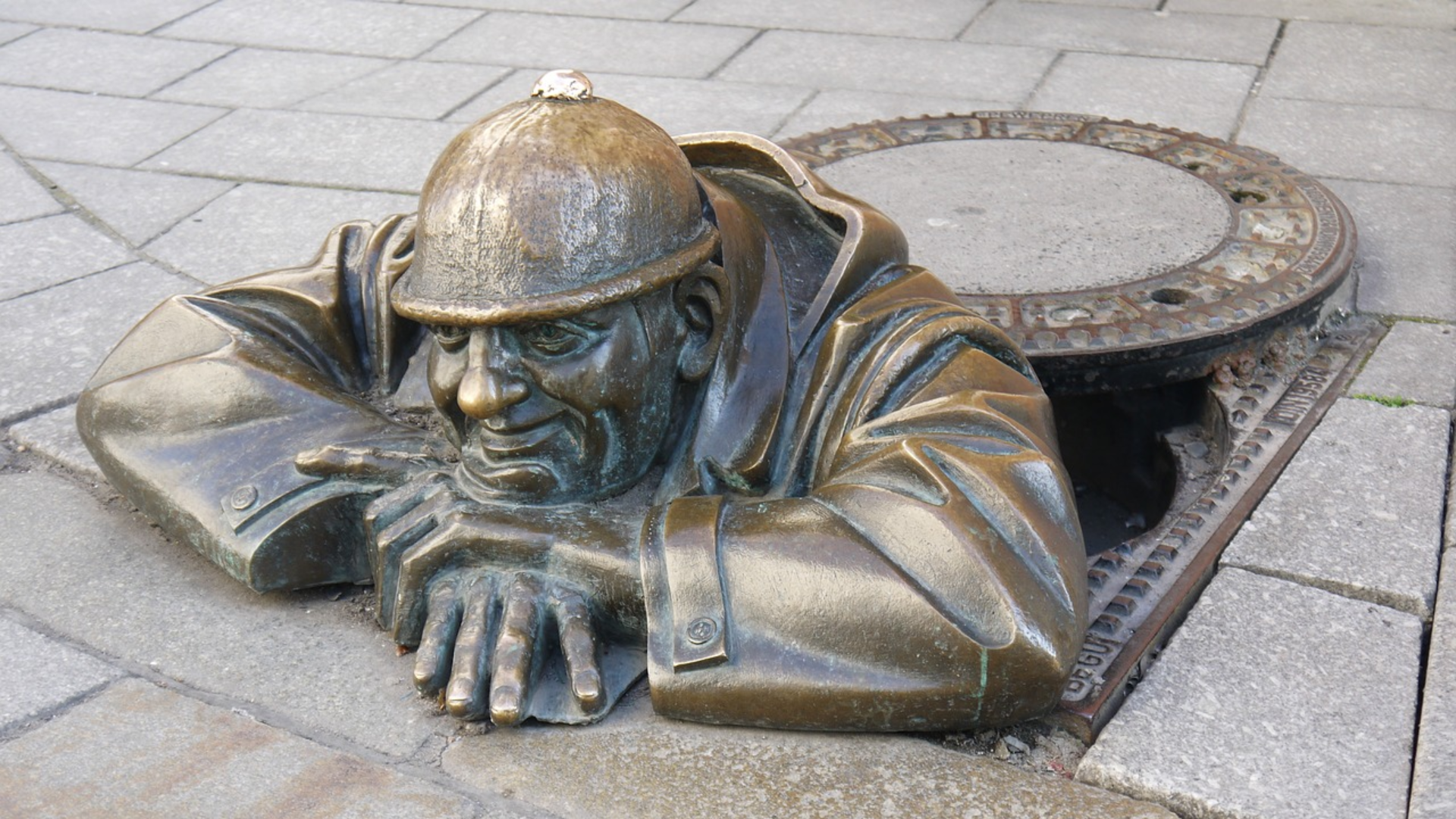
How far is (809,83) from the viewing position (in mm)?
5277

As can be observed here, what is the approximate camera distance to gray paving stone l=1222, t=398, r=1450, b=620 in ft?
8.44

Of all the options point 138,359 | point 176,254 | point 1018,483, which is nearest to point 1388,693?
point 1018,483

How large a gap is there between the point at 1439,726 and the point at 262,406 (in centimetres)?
190

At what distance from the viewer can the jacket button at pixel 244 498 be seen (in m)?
2.48

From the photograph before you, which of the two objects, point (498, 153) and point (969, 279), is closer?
point (498, 153)

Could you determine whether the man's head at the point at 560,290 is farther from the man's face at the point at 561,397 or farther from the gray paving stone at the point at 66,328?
the gray paving stone at the point at 66,328

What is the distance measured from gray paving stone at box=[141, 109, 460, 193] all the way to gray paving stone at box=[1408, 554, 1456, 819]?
121 inches

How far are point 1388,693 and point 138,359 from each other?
2.14 m

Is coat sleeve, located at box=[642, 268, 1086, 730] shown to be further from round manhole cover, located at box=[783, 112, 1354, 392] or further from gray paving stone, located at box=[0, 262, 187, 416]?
gray paving stone, located at box=[0, 262, 187, 416]

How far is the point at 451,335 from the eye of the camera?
7.17ft

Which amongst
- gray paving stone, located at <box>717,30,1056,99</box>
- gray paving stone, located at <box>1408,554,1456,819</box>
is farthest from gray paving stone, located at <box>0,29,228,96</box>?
gray paving stone, located at <box>1408,554,1456,819</box>

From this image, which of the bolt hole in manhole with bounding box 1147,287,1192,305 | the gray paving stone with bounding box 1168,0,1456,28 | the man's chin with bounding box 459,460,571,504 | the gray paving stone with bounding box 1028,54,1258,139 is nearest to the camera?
the man's chin with bounding box 459,460,571,504

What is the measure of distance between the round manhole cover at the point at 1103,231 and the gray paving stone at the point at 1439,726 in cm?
87

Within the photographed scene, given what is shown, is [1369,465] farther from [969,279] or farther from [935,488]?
[935,488]
